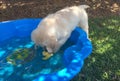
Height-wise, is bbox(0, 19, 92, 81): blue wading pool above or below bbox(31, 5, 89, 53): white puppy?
below

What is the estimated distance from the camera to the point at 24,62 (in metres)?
4.43

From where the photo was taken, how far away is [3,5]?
23.5ft

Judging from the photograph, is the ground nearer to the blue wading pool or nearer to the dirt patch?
the dirt patch

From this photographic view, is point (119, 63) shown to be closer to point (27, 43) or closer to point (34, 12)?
point (27, 43)

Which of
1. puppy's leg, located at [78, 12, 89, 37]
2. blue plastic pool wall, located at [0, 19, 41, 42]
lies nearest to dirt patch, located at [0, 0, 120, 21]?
blue plastic pool wall, located at [0, 19, 41, 42]

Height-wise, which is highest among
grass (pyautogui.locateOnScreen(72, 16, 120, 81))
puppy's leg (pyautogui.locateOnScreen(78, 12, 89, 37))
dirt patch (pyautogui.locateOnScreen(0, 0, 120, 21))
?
dirt patch (pyautogui.locateOnScreen(0, 0, 120, 21))

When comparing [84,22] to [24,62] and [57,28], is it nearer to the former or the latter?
[57,28]

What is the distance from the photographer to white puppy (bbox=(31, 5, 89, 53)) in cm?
404

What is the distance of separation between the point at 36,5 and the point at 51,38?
317 cm

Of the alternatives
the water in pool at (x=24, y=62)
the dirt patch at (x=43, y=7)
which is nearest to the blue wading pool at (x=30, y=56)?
the water in pool at (x=24, y=62)

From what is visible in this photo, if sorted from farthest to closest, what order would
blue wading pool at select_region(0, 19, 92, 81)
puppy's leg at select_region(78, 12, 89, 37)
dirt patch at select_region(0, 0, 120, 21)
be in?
dirt patch at select_region(0, 0, 120, 21) < puppy's leg at select_region(78, 12, 89, 37) < blue wading pool at select_region(0, 19, 92, 81)

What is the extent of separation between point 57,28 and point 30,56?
2.18 feet

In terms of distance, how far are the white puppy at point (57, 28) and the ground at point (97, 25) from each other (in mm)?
650

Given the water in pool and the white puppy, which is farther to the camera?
the water in pool
